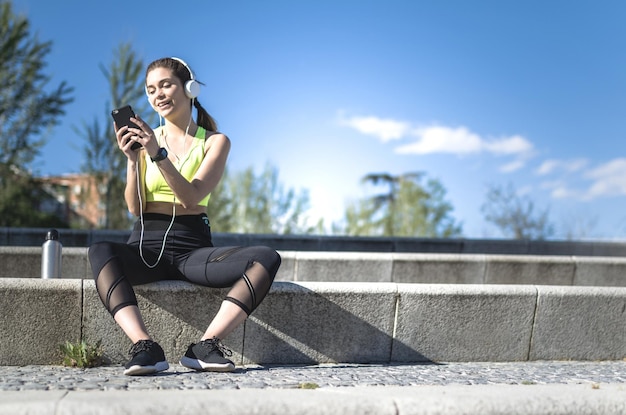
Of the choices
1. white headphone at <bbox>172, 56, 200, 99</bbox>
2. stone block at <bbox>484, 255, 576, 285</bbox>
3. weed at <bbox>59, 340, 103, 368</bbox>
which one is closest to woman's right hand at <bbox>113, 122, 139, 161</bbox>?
white headphone at <bbox>172, 56, 200, 99</bbox>

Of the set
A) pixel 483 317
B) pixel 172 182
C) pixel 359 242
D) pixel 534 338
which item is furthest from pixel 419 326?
pixel 359 242

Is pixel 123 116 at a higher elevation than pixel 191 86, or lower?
lower

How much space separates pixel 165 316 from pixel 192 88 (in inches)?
64.1

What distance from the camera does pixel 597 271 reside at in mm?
10328

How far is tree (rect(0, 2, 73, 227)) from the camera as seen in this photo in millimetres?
25719

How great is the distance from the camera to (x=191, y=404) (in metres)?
3.12

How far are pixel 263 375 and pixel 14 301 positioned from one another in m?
1.80

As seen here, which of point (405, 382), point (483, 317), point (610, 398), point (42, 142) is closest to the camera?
point (610, 398)

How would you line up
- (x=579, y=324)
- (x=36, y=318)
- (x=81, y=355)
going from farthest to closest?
(x=579, y=324) < (x=36, y=318) < (x=81, y=355)

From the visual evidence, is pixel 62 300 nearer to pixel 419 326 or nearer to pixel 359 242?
pixel 419 326

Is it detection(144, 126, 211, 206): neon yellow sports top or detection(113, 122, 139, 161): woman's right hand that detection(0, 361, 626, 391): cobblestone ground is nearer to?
detection(144, 126, 211, 206): neon yellow sports top

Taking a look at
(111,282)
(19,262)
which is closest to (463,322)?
(111,282)

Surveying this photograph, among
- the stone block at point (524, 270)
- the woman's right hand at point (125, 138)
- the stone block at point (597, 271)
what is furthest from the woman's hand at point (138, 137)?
the stone block at point (597, 271)

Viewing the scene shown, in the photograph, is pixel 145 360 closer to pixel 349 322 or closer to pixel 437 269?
pixel 349 322
